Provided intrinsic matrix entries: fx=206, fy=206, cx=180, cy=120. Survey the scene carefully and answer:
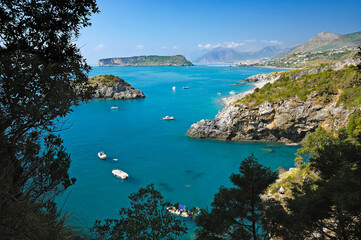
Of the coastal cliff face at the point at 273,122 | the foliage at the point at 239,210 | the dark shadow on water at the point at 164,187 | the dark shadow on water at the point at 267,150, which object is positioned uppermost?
the foliage at the point at 239,210

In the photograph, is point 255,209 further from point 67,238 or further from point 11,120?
point 11,120

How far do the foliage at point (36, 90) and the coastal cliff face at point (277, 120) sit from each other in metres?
35.3

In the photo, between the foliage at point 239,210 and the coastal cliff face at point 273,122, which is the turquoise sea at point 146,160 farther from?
the foliage at point 239,210

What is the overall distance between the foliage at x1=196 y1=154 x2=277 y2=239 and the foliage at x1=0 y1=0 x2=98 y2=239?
5.88 meters

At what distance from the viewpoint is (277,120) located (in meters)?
38.4

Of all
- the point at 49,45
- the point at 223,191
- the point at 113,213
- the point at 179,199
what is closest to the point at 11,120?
the point at 49,45

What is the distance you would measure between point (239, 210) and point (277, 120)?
3317cm

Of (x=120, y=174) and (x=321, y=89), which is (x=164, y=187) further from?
(x=321, y=89)

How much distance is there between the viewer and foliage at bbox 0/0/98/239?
6422mm

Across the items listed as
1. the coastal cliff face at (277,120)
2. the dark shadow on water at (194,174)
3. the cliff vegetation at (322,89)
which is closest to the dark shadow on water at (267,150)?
the coastal cliff face at (277,120)

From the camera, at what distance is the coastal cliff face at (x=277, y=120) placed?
35.2 meters

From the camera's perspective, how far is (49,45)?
316 inches

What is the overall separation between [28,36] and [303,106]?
4036cm

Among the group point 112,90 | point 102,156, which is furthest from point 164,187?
point 112,90
